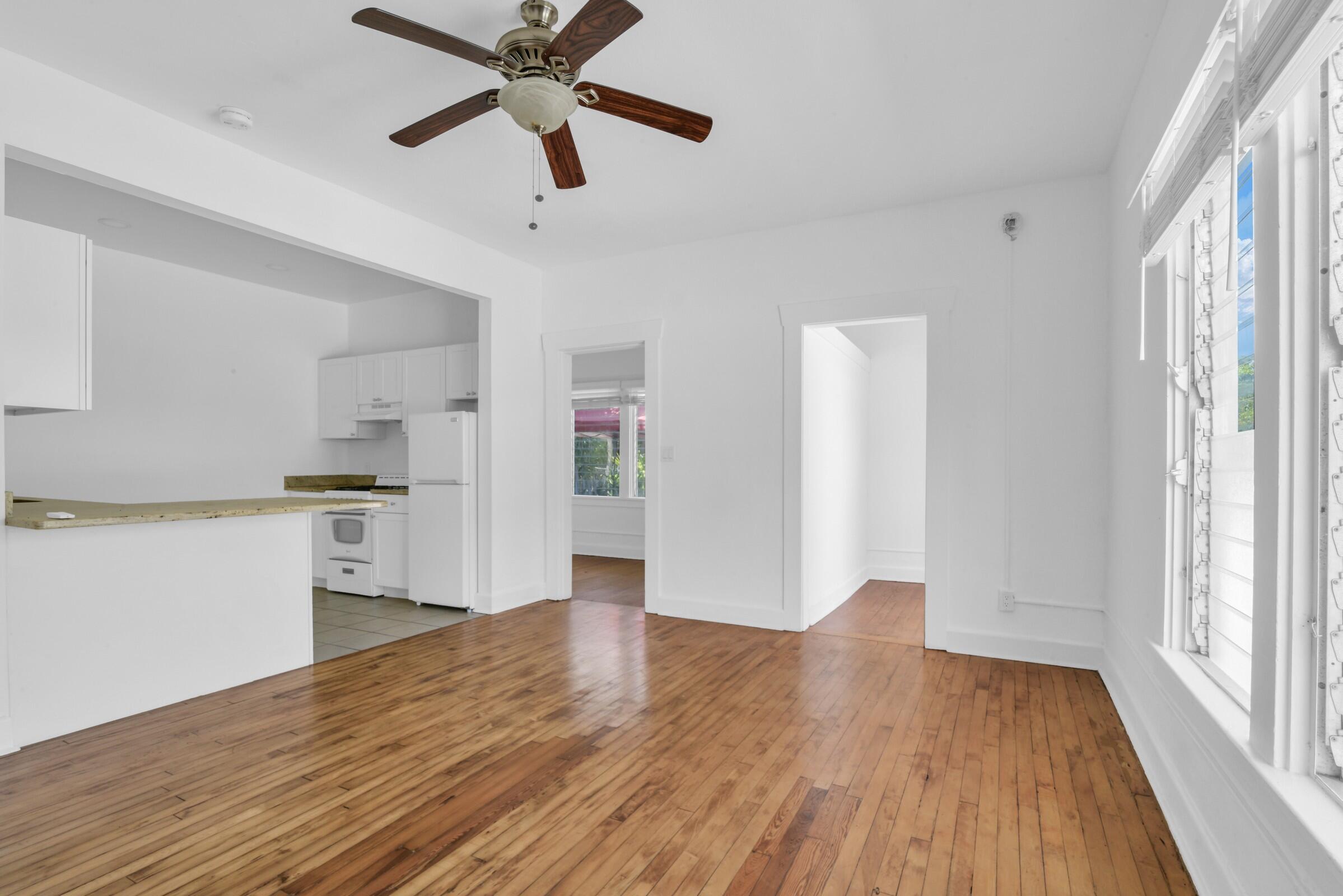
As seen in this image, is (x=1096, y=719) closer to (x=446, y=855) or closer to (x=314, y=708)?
(x=446, y=855)

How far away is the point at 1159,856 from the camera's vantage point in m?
1.96

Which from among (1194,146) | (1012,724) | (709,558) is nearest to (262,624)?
(709,558)

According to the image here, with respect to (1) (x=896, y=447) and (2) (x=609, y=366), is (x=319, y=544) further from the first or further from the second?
(1) (x=896, y=447)

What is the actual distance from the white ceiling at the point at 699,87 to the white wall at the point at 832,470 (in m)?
1.33

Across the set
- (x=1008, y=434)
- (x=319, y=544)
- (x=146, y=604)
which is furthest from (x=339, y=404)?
(x=1008, y=434)

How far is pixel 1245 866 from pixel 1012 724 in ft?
4.85

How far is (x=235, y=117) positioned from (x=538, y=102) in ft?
5.85

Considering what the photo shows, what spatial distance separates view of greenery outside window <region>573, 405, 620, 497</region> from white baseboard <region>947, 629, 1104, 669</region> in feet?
15.8

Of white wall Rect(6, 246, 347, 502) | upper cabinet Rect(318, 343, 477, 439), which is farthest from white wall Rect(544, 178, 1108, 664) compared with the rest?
white wall Rect(6, 246, 347, 502)

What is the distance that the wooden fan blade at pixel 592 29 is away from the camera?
75.4 inches

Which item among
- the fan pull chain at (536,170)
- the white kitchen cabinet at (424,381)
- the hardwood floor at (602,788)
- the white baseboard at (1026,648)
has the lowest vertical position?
the hardwood floor at (602,788)

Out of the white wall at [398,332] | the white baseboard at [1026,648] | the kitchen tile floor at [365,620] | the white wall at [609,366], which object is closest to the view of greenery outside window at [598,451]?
the white wall at [609,366]

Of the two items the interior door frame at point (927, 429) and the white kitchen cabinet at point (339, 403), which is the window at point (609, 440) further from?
the interior door frame at point (927, 429)

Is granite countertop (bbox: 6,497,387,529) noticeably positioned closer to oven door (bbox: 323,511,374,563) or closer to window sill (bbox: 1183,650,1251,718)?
oven door (bbox: 323,511,374,563)
